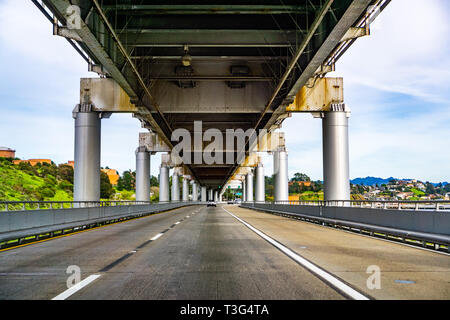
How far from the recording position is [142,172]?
48.1 m

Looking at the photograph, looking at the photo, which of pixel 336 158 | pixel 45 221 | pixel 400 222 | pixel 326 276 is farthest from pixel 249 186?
pixel 326 276

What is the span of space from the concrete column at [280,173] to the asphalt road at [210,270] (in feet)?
117

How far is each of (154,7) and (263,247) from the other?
29.9ft

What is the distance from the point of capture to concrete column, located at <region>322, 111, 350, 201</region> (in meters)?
27.8

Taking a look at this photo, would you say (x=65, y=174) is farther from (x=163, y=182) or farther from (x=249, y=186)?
(x=163, y=182)

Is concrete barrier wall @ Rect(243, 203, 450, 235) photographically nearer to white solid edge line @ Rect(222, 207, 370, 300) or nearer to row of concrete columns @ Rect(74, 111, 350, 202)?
row of concrete columns @ Rect(74, 111, 350, 202)

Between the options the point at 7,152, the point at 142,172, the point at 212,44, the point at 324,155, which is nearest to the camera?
the point at 212,44

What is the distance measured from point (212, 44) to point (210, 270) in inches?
494

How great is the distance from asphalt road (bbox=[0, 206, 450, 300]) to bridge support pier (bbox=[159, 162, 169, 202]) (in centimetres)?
5445

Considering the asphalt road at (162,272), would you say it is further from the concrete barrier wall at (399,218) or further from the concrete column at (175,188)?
the concrete column at (175,188)

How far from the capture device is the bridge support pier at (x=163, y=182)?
224 feet

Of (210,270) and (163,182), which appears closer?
(210,270)

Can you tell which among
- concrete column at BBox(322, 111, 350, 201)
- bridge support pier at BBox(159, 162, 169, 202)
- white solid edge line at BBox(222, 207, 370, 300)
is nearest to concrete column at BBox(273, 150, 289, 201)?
concrete column at BBox(322, 111, 350, 201)
